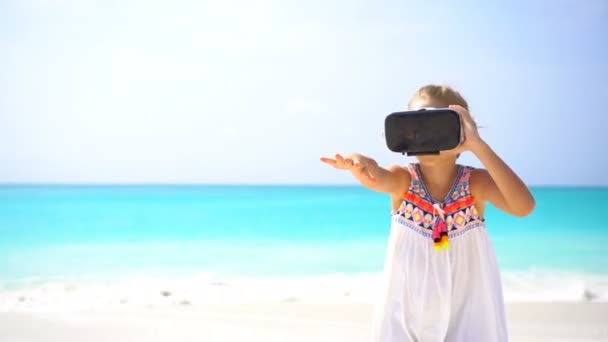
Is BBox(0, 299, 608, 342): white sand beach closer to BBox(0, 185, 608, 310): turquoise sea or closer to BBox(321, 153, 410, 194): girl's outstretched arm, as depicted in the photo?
BBox(0, 185, 608, 310): turquoise sea

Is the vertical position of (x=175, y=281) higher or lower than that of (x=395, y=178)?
lower

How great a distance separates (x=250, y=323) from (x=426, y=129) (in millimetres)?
3339

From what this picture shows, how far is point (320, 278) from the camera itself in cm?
952

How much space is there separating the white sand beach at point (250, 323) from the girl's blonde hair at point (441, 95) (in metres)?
2.65

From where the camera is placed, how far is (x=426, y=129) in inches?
77.2

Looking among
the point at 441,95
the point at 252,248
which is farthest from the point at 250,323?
the point at 252,248

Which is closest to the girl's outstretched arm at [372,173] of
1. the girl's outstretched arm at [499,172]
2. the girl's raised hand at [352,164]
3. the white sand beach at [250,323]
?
the girl's raised hand at [352,164]

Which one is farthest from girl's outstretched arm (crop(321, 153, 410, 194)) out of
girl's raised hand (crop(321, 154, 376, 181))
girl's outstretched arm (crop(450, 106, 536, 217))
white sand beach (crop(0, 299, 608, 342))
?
white sand beach (crop(0, 299, 608, 342))

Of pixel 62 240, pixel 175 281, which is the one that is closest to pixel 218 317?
pixel 175 281

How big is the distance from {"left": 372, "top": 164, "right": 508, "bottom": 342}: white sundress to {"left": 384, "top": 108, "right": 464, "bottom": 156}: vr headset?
0.30 metres

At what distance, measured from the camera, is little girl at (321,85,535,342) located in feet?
6.98

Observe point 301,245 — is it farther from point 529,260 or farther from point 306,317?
point 306,317

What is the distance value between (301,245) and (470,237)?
457 inches

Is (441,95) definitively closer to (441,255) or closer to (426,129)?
(426,129)
